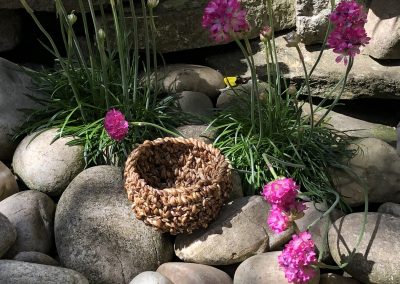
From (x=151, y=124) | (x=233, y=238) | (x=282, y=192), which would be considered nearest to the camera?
(x=282, y=192)

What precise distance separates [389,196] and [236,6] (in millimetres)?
1278

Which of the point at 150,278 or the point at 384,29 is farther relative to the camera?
the point at 384,29

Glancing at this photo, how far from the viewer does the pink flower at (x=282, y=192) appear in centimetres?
254

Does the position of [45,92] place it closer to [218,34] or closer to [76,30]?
[76,30]

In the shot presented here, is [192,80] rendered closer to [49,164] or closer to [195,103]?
[195,103]

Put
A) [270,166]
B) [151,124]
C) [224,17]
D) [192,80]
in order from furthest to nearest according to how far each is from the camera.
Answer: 1. [192,80]
2. [151,124]
3. [270,166]
4. [224,17]

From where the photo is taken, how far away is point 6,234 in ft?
9.15

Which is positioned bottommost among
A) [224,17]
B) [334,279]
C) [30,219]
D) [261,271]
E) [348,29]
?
[334,279]

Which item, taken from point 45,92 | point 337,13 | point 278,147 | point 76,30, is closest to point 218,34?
point 337,13

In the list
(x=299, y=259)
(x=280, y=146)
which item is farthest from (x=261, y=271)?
(x=280, y=146)

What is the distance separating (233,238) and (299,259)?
39 cm

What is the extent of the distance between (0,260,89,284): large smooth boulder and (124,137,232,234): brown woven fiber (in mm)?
422

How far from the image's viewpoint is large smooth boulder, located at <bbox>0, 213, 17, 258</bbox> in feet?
9.09

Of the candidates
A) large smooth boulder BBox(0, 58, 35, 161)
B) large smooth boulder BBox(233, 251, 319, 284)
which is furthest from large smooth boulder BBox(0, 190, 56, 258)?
large smooth boulder BBox(233, 251, 319, 284)
